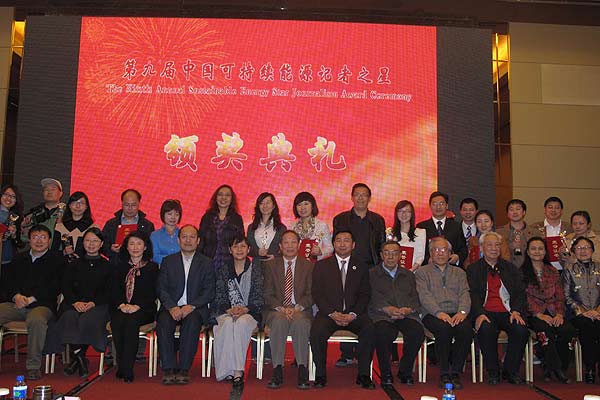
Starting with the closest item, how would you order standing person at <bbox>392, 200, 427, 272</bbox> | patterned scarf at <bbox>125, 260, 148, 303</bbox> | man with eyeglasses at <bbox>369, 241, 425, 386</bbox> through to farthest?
man with eyeglasses at <bbox>369, 241, 425, 386</bbox> → patterned scarf at <bbox>125, 260, 148, 303</bbox> → standing person at <bbox>392, 200, 427, 272</bbox>

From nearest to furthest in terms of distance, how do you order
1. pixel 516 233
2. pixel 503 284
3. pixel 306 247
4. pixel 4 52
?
pixel 503 284, pixel 306 247, pixel 516 233, pixel 4 52

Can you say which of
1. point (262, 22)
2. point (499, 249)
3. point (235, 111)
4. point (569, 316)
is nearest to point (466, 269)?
point (499, 249)

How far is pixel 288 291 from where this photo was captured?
4520 millimetres

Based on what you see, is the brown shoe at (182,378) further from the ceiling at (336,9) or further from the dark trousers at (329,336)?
the ceiling at (336,9)

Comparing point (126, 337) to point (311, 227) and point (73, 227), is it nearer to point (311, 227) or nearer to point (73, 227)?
point (73, 227)

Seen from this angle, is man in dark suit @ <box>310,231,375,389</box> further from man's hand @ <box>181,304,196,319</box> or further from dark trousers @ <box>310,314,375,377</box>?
man's hand @ <box>181,304,196,319</box>

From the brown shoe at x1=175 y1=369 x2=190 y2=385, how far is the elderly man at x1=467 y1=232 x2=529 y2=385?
2.11 metres

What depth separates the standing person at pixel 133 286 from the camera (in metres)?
4.21

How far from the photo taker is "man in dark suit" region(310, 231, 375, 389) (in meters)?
4.15

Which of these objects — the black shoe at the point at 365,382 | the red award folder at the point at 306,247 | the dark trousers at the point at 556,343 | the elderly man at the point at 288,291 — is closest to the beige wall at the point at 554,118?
the dark trousers at the point at 556,343

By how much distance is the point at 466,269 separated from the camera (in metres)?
4.70

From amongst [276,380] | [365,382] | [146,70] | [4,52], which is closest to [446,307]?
[365,382]

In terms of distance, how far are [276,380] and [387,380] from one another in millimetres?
770

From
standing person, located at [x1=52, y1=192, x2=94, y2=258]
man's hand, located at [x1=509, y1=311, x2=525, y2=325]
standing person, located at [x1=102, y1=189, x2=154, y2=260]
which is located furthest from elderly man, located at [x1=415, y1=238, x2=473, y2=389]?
standing person, located at [x1=52, y1=192, x2=94, y2=258]
